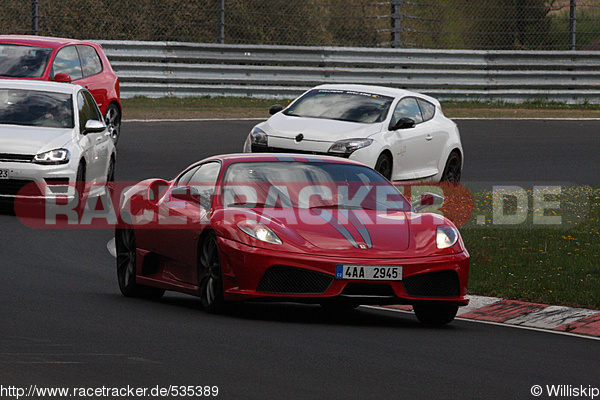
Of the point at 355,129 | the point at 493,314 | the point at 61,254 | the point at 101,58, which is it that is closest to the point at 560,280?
the point at 493,314

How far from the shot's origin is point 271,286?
29.0ft

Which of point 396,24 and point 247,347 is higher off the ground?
point 396,24

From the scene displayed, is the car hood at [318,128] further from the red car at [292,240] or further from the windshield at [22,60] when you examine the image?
the red car at [292,240]

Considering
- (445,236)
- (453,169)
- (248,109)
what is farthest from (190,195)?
(248,109)

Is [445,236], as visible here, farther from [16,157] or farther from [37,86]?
[37,86]

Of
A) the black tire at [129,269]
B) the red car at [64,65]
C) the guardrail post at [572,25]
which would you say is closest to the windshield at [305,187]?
the black tire at [129,269]

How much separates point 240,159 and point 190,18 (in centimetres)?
2170

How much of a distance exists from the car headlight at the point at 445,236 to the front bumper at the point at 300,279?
0.31 meters

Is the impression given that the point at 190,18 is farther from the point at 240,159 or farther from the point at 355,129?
the point at 240,159

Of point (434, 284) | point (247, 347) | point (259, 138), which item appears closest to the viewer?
point (247, 347)

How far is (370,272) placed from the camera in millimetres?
8852

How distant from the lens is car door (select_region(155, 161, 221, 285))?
31.2 ft

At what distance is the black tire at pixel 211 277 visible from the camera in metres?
9.06

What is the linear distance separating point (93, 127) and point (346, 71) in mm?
13972
